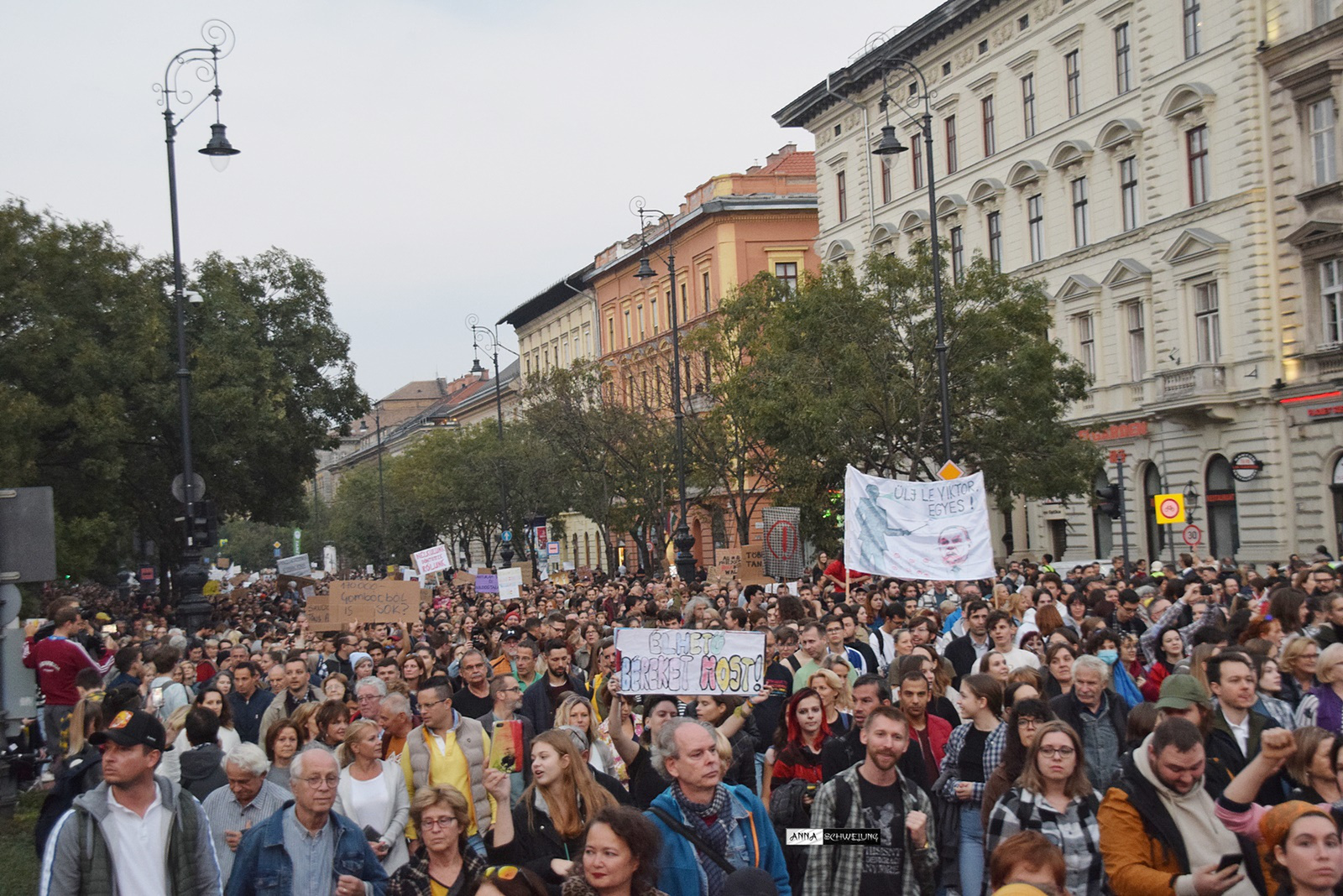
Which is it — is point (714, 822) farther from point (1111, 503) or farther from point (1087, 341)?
point (1087, 341)

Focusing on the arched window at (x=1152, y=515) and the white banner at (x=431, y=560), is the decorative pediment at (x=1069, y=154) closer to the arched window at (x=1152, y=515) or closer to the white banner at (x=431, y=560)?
the arched window at (x=1152, y=515)

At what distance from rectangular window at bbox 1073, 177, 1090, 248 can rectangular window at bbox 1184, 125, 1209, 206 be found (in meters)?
4.43

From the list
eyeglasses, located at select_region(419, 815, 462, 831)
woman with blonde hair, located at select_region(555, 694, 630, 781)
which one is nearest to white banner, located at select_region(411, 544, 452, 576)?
woman with blonde hair, located at select_region(555, 694, 630, 781)

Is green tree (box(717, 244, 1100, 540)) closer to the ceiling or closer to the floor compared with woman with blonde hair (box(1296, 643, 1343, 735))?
closer to the ceiling

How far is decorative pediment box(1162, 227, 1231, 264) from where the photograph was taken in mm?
39188

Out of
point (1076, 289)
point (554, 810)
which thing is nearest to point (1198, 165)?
point (1076, 289)

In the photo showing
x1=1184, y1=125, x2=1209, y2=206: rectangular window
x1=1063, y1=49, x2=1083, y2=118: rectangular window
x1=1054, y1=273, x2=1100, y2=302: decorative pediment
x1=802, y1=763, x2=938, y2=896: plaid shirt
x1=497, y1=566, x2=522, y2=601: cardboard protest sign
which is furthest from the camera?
A: x1=1063, y1=49, x2=1083, y2=118: rectangular window

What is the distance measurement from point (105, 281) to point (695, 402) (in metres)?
29.3

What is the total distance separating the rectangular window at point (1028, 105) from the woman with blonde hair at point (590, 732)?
136ft

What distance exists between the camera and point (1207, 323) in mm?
40469

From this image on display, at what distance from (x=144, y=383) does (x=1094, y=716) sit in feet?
120

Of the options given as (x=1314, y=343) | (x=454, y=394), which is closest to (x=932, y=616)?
(x=1314, y=343)

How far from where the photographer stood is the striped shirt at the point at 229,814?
7637 millimetres

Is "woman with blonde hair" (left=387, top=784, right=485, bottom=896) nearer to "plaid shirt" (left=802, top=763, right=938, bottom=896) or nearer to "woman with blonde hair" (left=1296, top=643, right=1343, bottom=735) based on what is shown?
"plaid shirt" (left=802, top=763, right=938, bottom=896)
